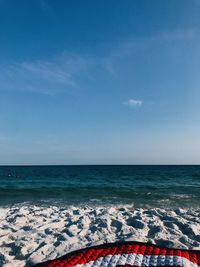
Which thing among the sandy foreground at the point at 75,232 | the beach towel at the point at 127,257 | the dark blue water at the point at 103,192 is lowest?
the dark blue water at the point at 103,192

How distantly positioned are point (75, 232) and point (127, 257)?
5.87ft

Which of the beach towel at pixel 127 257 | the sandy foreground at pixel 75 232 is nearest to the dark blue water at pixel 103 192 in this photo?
the sandy foreground at pixel 75 232

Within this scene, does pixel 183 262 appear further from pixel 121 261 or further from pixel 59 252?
pixel 59 252

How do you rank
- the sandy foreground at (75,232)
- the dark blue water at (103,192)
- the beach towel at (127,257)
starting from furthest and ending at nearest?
1. the dark blue water at (103,192)
2. the sandy foreground at (75,232)
3. the beach towel at (127,257)

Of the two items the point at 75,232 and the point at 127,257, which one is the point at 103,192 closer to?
the point at 75,232

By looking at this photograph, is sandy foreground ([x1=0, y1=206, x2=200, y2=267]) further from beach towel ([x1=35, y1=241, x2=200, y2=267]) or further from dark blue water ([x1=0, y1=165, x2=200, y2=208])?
dark blue water ([x1=0, y1=165, x2=200, y2=208])

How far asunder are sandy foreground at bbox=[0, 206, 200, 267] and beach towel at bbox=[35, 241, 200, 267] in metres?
0.39

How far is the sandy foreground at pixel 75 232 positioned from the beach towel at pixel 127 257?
39 cm

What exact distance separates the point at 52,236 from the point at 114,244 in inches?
54.3

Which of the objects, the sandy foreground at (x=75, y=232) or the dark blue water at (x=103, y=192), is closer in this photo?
the sandy foreground at (x=75, y=232)

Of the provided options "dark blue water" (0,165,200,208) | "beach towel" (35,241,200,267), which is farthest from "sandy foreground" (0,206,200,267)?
"dark blue water" (0,165,200,208)

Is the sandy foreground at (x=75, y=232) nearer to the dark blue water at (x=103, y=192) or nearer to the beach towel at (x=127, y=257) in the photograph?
the beach towel at (x=127, y=257)

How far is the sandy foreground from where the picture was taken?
13.6 feet

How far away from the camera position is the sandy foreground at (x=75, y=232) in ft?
13.6
